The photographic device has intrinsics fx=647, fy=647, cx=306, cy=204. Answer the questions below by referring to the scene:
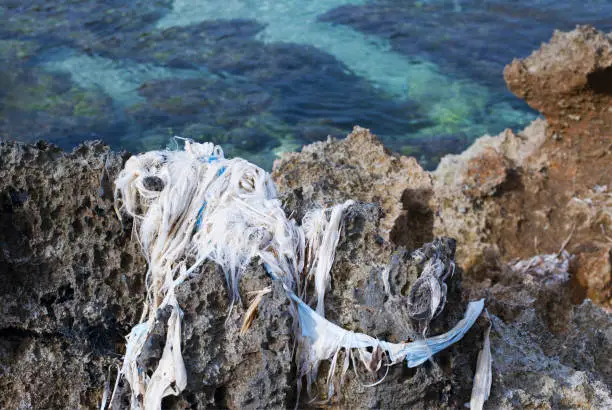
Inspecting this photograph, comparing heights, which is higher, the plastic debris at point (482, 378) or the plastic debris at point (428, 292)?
the plastic debris at point (428, 292)

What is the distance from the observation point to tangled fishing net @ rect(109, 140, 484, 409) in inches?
67.9

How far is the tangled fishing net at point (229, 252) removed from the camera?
5.66 feet

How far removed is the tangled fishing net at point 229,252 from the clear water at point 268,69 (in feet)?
15.0

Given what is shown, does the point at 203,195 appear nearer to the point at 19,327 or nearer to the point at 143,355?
the point at 143,355

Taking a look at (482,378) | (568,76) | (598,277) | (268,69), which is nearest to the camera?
(482,378)

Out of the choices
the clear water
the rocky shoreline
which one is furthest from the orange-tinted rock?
the rocky shoreline

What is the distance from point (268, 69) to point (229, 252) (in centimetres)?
676

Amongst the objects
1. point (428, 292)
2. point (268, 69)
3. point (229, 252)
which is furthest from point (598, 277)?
point (268, 69)

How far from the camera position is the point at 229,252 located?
5.95ft

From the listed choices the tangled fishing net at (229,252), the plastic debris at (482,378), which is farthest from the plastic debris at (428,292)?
the plastic debris at (482,378)

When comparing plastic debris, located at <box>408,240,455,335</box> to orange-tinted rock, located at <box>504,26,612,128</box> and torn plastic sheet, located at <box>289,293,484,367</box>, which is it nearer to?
torn plastic sheet, located at <box>289,293,484,367</box>

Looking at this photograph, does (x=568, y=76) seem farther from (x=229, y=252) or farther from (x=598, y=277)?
(x=229, y=252)

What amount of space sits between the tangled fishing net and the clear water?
180 inches

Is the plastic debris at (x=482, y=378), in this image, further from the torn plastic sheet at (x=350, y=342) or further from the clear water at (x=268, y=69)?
the clear water at (x=268, y=69)
